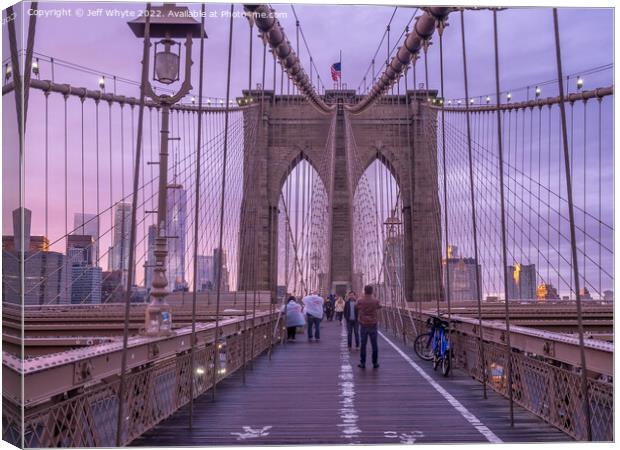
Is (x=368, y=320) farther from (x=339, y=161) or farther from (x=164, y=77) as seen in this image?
(x=339, y=161)

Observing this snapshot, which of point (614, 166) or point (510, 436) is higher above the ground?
point (614, 166)

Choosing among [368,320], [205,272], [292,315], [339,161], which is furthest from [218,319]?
[339,161]

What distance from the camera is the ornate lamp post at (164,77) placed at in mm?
6816

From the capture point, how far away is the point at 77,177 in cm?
1400

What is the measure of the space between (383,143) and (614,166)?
3457cm

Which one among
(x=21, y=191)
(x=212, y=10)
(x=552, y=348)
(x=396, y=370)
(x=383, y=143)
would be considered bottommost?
(x=396, y=370)

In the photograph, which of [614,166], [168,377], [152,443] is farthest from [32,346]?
[614,166]

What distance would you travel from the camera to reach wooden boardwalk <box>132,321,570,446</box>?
5.11m

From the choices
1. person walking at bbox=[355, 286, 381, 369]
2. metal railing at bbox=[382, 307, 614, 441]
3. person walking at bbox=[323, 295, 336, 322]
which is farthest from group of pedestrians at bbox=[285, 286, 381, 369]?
person walking at bbox=[323, 295, 336, 322]

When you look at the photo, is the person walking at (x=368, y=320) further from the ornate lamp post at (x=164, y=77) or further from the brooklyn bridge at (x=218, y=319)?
the ornate lamp post at (x=164, y=77)

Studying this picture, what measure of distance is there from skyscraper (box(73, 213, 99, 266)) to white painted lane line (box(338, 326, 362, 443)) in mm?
5492

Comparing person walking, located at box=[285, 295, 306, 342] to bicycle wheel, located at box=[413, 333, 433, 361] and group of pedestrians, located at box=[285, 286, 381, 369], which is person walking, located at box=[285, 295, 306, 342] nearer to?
group of pedestrians, located at box=[285, 286, 381, 369]

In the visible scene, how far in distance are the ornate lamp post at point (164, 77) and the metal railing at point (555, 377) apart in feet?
10.9

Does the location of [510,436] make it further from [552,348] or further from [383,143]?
[383,143]
